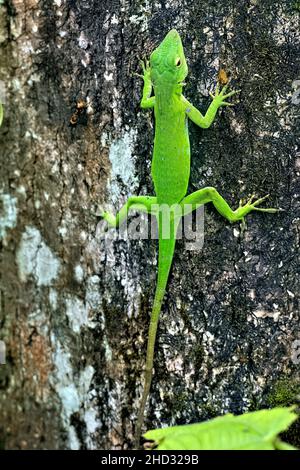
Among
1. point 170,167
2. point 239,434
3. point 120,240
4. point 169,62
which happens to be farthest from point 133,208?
point 239,434

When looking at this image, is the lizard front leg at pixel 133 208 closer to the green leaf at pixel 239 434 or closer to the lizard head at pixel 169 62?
the lizard head at pixel 169 62

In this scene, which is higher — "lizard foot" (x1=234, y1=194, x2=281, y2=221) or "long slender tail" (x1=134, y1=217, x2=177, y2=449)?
"lizard foot" (x1=234, y1=194, x2=281, y2=221)

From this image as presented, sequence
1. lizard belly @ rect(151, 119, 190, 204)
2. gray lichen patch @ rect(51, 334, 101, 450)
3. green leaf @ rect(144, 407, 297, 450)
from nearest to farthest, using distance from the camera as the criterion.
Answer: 1. green leaf @ rect(144, 407, 297, 450)
2. gray lichen patch @ rect(51, 334, 101, 450)
3. lizard belly @ rect(151, 119, 190, 204)

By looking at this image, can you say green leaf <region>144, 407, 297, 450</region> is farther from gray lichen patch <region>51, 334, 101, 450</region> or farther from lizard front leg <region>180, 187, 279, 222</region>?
lizard front leg <region>180, 187, 279, 222</region>

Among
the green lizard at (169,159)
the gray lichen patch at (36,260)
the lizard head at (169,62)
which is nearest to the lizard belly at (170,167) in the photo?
the green lizard at (169,159)

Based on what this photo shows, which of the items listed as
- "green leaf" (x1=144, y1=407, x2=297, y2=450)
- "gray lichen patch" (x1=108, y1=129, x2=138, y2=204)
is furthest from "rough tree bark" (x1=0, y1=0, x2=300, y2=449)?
"green leaf" (x1=144, y1=407, x2=297, y2=450)

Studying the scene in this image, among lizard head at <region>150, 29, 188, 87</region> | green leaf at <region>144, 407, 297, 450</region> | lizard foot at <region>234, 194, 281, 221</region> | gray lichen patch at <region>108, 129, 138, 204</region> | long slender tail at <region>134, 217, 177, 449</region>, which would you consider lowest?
green leaf at <region>144, 407, 297, 450</region>

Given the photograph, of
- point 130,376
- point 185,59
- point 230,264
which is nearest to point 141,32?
point 185,59
